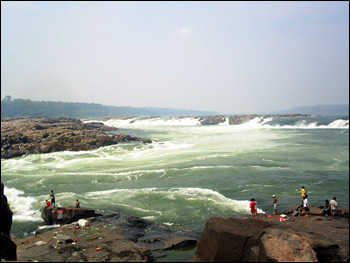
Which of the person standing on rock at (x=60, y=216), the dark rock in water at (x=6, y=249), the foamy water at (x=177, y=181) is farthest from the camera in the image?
the foamy water at (x=177, y=181)

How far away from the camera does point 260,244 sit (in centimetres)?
771

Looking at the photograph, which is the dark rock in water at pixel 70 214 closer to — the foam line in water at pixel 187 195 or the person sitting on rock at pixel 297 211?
the foam line in water at pixel 187 195

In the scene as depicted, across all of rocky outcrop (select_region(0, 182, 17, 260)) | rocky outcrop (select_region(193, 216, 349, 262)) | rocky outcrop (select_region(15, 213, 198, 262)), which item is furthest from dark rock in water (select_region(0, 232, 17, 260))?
rocky outcrop (select_region(193, 216, 349, 262))

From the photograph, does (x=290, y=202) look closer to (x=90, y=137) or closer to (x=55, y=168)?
(x=55, y=168)

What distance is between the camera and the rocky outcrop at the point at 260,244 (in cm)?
739

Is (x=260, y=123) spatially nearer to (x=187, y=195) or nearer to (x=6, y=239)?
(x=187, y=195)

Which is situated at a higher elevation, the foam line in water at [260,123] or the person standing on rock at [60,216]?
the foam line in water at [260,123]

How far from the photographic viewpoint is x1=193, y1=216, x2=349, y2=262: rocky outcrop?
7.39m

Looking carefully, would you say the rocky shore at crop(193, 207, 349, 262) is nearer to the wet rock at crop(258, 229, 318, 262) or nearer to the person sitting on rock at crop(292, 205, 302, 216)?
the wet rock at crop(258, 229, 318, 262)

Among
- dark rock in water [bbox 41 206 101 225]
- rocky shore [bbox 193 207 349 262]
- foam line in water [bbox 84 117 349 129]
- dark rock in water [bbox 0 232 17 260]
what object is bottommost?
dark rock in water [bbox 41 206 101 225]

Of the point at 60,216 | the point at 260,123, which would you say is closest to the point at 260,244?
the point at 60,216

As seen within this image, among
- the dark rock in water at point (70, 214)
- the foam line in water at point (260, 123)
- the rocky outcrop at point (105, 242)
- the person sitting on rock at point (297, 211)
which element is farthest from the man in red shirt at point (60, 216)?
the foam line in water at point (260, 123)

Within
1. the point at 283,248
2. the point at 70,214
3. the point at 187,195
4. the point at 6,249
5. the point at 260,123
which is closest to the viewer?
the point at 283,248

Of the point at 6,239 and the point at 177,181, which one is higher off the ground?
the point at 6,239
